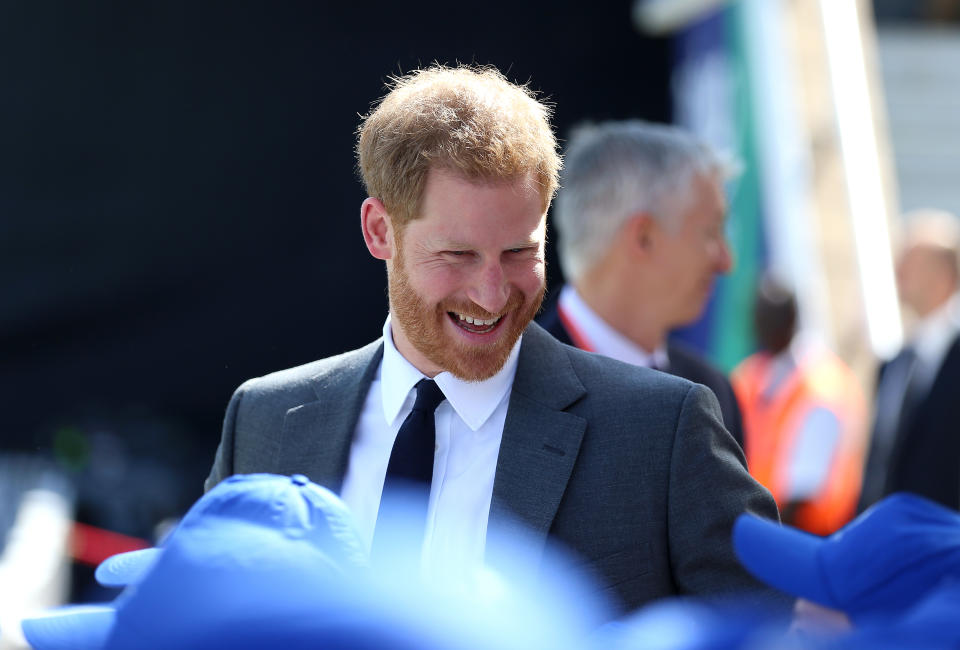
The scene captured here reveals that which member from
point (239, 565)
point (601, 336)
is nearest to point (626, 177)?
point (601, 336)

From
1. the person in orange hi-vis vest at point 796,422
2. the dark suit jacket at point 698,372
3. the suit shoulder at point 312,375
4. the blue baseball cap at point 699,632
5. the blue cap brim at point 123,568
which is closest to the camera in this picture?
the blue baseball cap at point 699,632

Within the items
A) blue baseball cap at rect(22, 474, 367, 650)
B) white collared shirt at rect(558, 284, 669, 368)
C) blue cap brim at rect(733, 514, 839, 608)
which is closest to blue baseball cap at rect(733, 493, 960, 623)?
blue cap brim at rect(733, 514, 839, 608)

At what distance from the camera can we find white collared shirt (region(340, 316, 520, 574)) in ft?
6.53

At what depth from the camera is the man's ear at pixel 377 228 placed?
215cm

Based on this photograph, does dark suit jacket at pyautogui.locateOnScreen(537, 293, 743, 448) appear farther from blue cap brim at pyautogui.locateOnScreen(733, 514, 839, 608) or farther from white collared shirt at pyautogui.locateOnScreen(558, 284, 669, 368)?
blue cap brim at pyautogui.locateOnScreen(733, 514, 839, 608)

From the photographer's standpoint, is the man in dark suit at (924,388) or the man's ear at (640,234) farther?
the man in dark suit at (924,388)

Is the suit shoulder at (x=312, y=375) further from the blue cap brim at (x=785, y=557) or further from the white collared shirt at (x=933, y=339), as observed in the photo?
the white collared shirt at (x=933, y=339)

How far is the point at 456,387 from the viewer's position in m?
2.13

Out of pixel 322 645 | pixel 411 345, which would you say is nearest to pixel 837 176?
pixel 411 345

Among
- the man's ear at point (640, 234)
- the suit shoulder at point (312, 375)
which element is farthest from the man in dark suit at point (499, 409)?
the man's ear at point (640, 234)

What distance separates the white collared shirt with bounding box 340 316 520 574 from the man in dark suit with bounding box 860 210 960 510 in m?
3.16

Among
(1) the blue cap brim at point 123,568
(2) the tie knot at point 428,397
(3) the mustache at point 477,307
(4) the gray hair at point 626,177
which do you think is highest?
(4) the gray hair at point 626,177

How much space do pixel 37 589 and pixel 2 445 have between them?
158 centimetres

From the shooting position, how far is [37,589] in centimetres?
403
